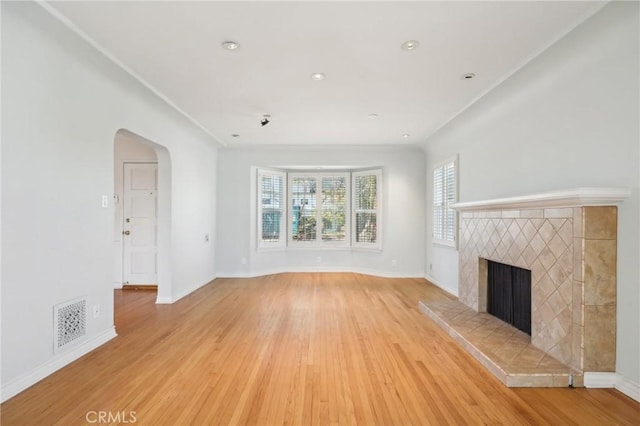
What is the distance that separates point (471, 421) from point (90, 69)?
4089 millimetres

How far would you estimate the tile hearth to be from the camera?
7.73 feet

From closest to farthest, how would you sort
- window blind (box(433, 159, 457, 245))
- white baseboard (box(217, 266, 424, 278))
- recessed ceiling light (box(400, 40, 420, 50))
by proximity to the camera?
1. recessed ceiling light (box(400, 40, 420, 50))
2. window blind (box(433, 159, 457, 245))
3. white baseboard (box(217, 266, 424, 278))

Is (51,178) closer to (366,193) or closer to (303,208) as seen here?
(303,208)

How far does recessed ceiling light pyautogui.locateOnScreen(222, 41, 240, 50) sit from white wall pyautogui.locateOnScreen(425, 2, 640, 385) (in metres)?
2.36

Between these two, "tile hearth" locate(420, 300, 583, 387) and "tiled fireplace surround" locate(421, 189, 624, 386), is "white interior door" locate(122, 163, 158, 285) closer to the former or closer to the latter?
"tile hearth" locate(420, 300, 583, 387)

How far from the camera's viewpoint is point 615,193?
2.20 meters

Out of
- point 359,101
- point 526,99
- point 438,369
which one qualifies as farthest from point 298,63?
point 438,369

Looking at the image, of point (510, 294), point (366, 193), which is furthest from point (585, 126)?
point (366, 193)

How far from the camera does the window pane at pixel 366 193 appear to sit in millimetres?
6883

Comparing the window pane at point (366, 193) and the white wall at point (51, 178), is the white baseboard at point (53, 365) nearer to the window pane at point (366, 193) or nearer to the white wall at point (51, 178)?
the white wall at point (51, 178)

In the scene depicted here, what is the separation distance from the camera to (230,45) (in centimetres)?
259

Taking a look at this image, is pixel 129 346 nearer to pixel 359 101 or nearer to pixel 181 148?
pixel 181 148

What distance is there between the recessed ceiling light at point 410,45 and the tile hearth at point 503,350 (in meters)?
2.64
